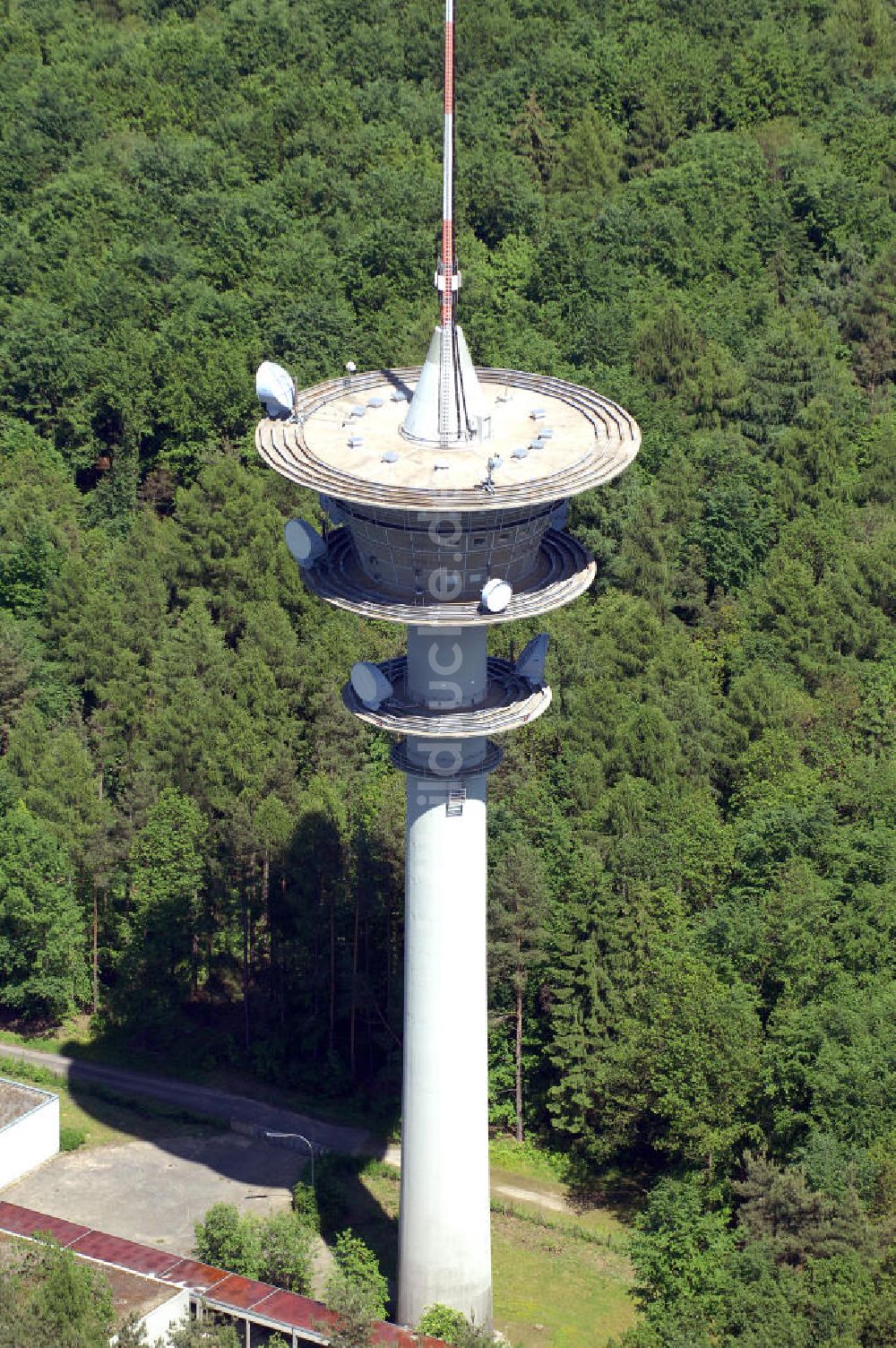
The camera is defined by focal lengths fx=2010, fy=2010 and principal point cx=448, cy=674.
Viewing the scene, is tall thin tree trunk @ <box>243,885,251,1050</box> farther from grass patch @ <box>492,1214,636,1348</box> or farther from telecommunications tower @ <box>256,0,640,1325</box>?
telecommunications tower @ <box>256,0,640,1325</box>

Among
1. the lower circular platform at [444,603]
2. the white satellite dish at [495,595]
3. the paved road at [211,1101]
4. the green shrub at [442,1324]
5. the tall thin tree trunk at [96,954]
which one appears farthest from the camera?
the tall thin tree trunk at [96,954]

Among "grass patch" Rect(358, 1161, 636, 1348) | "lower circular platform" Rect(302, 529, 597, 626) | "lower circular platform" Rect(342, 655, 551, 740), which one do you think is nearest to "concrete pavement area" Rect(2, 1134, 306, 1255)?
"grass patch" Rect(358, 1161, 636, 1348)

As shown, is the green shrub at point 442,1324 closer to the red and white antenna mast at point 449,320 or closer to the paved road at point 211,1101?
the paved road at point 211,1101

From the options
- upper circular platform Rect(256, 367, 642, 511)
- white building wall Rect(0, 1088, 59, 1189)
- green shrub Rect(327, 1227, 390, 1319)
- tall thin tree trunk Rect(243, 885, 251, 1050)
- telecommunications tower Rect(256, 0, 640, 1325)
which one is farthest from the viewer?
tall thin tree trunk Rect(243, 885, 251, 1050)

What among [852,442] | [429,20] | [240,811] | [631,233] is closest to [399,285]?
[631,233]

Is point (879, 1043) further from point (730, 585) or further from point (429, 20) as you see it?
point (429, 20)

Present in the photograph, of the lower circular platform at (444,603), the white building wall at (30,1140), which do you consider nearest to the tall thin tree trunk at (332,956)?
the white building wall at (30,1140)

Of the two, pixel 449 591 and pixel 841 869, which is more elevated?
pixel 449 591
